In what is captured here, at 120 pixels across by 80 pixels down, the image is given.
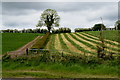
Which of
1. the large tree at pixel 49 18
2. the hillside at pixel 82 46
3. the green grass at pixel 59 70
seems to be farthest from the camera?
the large tree at pixel 49 18

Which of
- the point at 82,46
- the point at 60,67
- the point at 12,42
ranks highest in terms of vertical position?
the point at 12,42

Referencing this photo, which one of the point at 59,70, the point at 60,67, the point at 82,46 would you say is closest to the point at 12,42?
the point at 82,46

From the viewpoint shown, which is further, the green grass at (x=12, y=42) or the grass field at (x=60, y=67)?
the green grass at (x=12, y=42)

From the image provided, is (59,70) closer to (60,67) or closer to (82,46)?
(60,67)

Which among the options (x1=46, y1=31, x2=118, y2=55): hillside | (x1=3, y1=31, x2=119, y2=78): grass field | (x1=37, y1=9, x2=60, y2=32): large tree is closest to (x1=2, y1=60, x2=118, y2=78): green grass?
(x1=3, y1=31, x2=119, y2=78): grass field

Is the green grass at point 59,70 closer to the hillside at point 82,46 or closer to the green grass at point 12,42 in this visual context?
the hillside at point 82,46

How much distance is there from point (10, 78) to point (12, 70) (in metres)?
2.85

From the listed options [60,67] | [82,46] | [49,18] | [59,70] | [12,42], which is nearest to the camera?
[59,70]

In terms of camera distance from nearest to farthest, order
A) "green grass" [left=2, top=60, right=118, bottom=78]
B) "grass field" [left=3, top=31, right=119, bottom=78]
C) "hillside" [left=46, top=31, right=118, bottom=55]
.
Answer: "green grass" [left=2, top=60, right=118, bottom=78] < "grass field" [left=3, top=31, right=119, bottom=78] < "hillside" [left=46, top=31, right=118, bottom=55]

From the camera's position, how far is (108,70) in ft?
42.7

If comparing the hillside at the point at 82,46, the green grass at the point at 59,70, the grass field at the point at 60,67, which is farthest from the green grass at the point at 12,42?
the green grass at the point at 59,70

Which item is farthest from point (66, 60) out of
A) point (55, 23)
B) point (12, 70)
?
point (55, 23)

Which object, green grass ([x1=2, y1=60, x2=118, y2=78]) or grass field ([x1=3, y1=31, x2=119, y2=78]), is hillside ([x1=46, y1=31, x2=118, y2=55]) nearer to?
grass field ([x1=3, y1=31, x2=119, y2=78])

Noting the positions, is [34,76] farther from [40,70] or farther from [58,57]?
[58,57]
